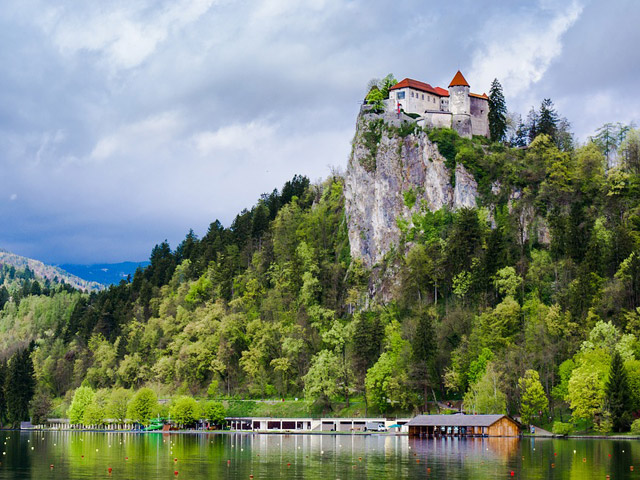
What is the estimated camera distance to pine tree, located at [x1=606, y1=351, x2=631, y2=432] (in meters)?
98.2

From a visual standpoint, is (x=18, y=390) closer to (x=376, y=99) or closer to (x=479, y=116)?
(x=376, y=99)

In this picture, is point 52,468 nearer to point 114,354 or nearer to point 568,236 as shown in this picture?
point 568,236

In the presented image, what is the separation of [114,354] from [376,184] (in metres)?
72.6

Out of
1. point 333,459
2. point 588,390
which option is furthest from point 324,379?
point 333,459

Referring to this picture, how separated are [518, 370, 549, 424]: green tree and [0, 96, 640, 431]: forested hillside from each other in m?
0.18

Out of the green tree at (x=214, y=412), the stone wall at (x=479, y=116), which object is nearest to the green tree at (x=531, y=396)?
the green tree at (x=214, y=412)

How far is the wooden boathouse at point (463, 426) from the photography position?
108 meters

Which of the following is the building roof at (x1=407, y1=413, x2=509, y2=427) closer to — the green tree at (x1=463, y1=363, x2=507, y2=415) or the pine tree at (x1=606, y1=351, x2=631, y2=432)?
the green tree at (x1=463, y1=363, x2=507, y2=415)

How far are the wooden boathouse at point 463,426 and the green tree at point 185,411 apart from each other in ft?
141

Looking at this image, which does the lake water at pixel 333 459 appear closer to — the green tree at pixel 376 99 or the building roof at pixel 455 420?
the building roof at pixel 455 420

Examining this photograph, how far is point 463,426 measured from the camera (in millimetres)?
111938

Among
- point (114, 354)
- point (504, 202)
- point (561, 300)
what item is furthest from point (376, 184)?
point (114, 354)

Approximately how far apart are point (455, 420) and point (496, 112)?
3061 inches

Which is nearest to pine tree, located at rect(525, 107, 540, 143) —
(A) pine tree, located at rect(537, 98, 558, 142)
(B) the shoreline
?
(A) pine tree, located at rect(537, 98, 558, 142)
